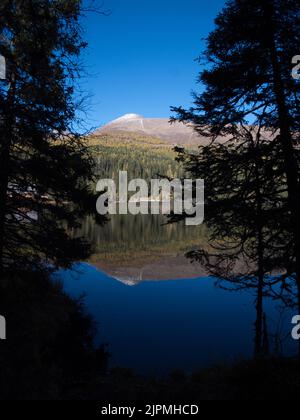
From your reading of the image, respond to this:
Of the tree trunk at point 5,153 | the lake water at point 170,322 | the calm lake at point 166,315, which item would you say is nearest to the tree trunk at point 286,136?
the calm lake at point 166,315

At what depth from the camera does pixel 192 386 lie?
7.51 metres

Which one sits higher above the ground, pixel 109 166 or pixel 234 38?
pixel 109 166

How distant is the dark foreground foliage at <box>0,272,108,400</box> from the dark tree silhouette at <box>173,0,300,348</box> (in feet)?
19.0

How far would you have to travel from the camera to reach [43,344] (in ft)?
43.3

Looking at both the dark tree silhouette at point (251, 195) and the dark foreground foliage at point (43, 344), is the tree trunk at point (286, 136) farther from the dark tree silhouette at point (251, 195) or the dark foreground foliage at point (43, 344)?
the dark foreground foliage at point (43, 344)

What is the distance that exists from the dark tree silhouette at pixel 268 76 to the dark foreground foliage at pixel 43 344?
19.0 ft

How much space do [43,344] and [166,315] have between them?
29.6 ft

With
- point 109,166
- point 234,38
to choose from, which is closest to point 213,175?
point 234,38

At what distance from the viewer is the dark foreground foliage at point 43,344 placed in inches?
235

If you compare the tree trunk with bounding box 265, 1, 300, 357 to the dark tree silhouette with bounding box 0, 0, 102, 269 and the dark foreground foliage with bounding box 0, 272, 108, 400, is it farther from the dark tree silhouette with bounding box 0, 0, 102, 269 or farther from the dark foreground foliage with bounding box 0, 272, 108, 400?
the dark foreground foliage with bounding box 0, 272, 108, 400

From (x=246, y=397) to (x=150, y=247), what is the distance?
4521 centimetres

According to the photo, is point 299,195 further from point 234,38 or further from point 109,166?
point 109,166

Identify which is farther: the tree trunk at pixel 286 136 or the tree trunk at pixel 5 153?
the tree trunk at pixel 286 136

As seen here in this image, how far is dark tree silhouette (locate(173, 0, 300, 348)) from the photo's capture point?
858cm
